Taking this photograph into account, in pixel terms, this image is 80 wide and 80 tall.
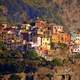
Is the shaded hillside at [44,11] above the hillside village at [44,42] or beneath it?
above

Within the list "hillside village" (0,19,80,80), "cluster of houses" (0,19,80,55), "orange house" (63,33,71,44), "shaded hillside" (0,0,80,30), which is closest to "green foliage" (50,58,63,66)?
"hillside village" (0,19,80,80)

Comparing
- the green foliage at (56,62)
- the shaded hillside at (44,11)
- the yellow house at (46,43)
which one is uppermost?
the shaded hillside at (44,11)

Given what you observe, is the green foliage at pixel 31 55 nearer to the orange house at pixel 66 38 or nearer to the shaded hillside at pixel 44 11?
the orange house at pixel 66 38

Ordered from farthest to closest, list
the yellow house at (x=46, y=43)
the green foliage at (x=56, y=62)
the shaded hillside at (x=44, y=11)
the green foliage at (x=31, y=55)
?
1. the shaded hillside at (x=44, y=11)
2. the yellow house at (x=46, y=43)
3. the green foliage at (x=56, y=62)
4. the green foliage at (x=31, y=55)

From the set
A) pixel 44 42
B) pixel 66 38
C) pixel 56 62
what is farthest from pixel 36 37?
pixel 66 38

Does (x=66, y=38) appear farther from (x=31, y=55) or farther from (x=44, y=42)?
(x=31, y=55)

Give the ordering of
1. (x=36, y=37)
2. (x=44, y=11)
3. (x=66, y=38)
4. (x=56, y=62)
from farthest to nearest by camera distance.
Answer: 1. (x=44, y=11)
2. (x=66, y=38)
3. (x=36, y=37)
4. (x=56, y=62)

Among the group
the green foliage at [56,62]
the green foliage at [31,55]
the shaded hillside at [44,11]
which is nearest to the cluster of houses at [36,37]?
the green foliage at [31,55]

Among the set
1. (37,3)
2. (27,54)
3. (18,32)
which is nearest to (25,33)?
(18,32)

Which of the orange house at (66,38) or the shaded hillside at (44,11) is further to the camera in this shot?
the shaded hillside at (44,11)
